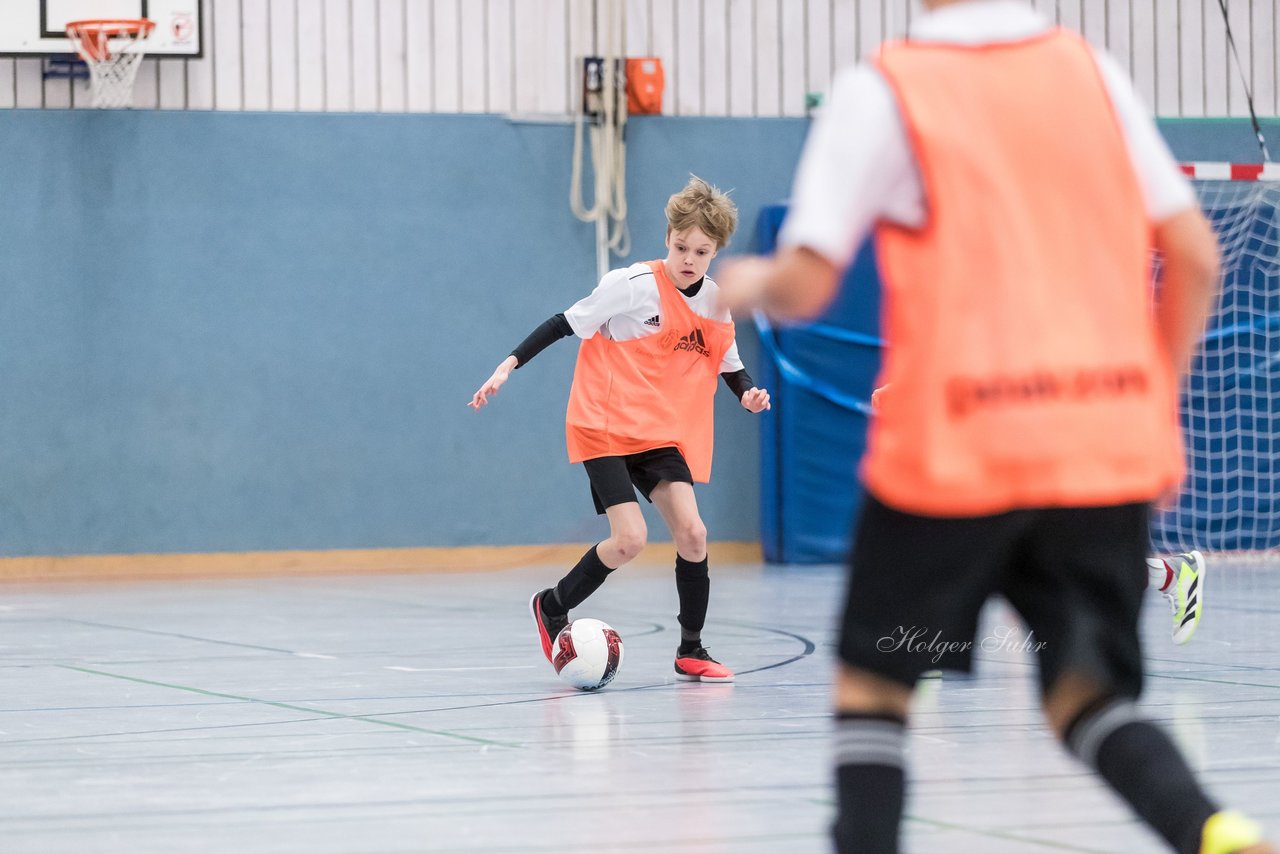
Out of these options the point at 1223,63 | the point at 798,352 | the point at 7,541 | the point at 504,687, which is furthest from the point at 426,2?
the point at 504,687

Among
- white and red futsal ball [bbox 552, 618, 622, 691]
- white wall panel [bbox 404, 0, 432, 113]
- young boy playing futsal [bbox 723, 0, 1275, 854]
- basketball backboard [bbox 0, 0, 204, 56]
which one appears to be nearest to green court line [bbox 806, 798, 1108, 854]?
young boy playing futsal [bbox 723, 0, 1275, 854]

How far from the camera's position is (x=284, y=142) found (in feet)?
39.0

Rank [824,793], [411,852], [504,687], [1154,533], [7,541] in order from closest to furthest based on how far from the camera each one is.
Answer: [411,852], [824,793], [504,687], [7,541], [1154,533]

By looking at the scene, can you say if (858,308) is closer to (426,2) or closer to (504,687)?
(426,2)

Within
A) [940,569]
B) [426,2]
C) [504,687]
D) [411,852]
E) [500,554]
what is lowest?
[500,554]

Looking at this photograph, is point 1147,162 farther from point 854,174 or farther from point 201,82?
point 201,82

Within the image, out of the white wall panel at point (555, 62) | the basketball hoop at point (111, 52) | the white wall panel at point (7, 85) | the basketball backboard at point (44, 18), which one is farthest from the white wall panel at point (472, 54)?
the white wall panel at point (7, 85)

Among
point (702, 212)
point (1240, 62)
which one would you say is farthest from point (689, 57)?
point (702, 212)

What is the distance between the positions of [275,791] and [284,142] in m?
8.95

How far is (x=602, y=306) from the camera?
5840 millimetres

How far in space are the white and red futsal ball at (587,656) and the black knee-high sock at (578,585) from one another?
0.87 ft

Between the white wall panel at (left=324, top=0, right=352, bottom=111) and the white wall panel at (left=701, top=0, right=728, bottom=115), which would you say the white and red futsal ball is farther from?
the white wall panel at (left=701, top=0, right=728, bottom=115)

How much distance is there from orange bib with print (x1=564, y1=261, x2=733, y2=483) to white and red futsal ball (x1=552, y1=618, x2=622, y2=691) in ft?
2.41

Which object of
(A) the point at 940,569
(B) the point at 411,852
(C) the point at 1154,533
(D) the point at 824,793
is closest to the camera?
(A) the point at 940,569
